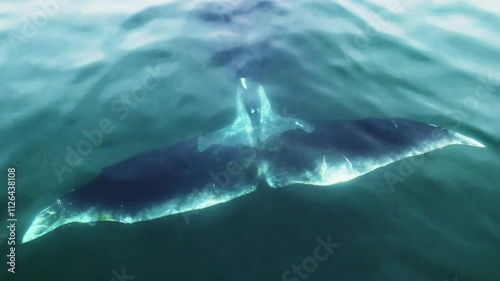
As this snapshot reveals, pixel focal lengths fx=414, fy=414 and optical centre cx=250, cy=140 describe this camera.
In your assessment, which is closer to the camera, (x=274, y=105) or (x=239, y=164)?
(x=239, y=164)

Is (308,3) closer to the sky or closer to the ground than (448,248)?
closer to the sky

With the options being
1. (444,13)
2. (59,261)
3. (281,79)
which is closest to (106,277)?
(59,261)

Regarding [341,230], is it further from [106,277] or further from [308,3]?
[308,3]
